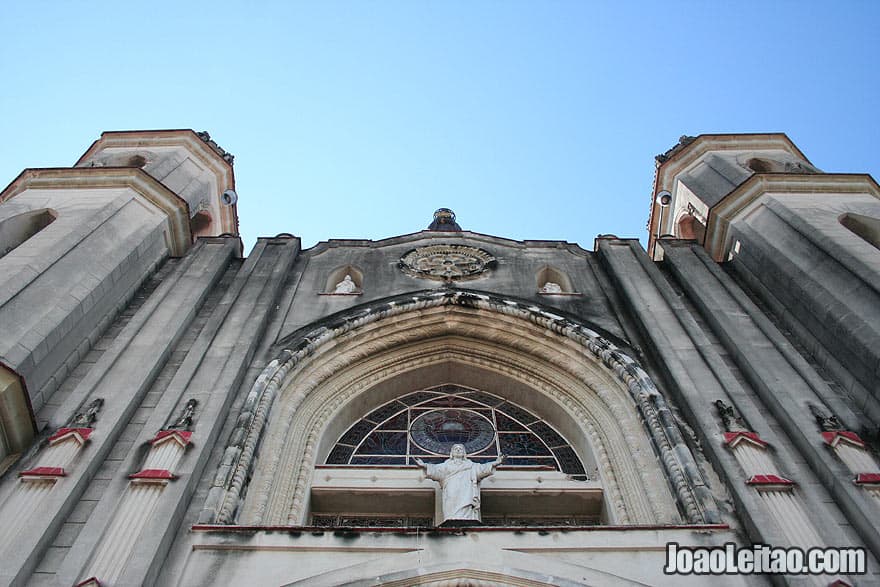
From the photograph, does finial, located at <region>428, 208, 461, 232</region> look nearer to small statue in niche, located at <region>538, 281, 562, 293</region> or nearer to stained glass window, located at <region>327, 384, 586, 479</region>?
small statue in niche, located at <region>538, 281, 562, 293</region>

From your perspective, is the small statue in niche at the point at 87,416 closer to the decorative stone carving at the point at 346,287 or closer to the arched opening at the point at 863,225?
the decorative stone carving at the point at 346,287

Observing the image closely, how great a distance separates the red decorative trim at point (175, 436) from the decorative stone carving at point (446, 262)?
284 inches

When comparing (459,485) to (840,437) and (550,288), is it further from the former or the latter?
(550,288)

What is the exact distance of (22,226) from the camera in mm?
15742

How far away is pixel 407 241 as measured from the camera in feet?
62.3

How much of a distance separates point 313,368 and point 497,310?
375cm

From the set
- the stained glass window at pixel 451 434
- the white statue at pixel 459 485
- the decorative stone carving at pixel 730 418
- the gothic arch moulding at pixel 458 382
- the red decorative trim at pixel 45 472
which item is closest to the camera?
the red decorative trim at pixel 45 472

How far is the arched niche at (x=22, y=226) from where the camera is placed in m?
15.1

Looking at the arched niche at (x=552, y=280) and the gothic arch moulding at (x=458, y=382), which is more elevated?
the arched niche at (x=552, y=280)

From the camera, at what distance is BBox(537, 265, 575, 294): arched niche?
16.9m

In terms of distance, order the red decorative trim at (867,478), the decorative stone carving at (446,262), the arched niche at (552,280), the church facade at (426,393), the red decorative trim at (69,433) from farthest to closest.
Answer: the decorative stone carving at (446,262) → the arched niche at (552,280) → the red decorative trim at (69,433) → the red decorative trim at (867,478) → the church facade at (426,393)

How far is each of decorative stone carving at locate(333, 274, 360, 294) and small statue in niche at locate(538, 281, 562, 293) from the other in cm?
387

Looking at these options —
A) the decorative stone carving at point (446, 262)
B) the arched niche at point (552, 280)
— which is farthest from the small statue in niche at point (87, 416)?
the arched niche at point (552, 280)

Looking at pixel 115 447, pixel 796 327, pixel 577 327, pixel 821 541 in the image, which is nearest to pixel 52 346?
pixel 115 447
